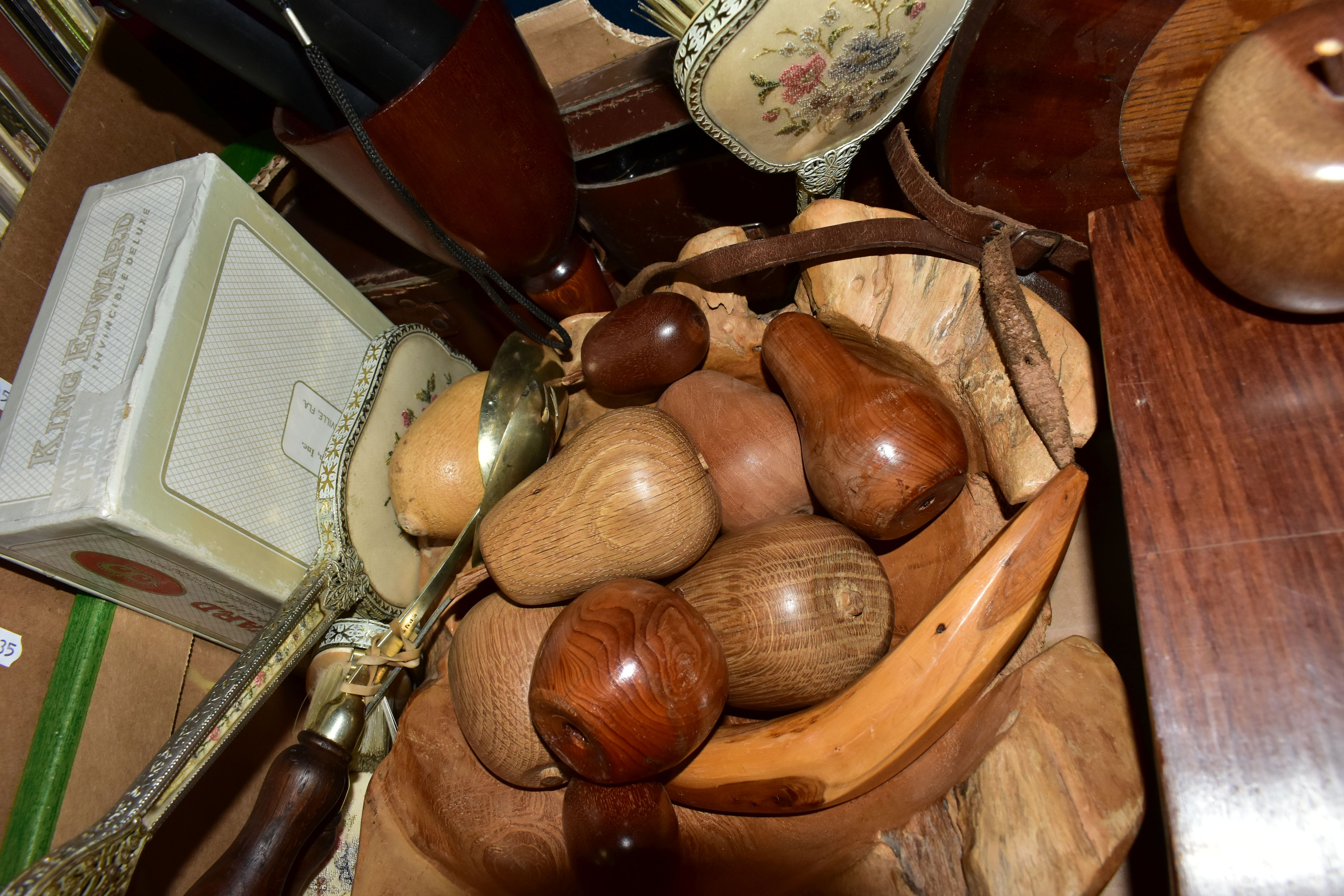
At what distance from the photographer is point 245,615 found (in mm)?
774

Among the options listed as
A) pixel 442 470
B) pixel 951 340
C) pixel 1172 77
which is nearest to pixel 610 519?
pixel 442 470

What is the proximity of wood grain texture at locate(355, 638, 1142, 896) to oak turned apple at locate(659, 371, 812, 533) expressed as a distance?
0.25m

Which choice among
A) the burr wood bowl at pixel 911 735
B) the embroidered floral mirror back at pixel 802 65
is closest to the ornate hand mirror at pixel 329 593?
the burr wood bowl at pixel 911 735

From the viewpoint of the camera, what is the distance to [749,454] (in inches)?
28.4

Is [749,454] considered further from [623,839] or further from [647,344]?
[623,839]

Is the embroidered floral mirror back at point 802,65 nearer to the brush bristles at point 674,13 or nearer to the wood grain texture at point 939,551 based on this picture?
the brush bristles at point 674,13

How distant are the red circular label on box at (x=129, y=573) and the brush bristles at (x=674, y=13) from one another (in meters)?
0.68

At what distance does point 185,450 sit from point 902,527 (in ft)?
2.18

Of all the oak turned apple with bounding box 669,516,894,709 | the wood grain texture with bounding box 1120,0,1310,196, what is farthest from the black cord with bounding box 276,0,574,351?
the wood grain texture with bounding box 1120,0,1310,196

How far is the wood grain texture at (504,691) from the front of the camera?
630 mm

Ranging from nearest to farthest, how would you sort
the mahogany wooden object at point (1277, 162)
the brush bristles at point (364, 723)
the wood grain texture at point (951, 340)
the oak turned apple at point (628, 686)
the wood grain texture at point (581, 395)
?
the mahogany wooden object at point (1277, 162) → the oak turned apple at point (628, 686) → the wood grain texture at point (951, 340) → the brush bristles at point (364, 723) → the wood grain texture at point (581, 395)

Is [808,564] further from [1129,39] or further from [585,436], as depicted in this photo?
[1129,39]

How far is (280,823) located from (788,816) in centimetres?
44

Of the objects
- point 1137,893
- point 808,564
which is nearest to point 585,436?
point 808,564
